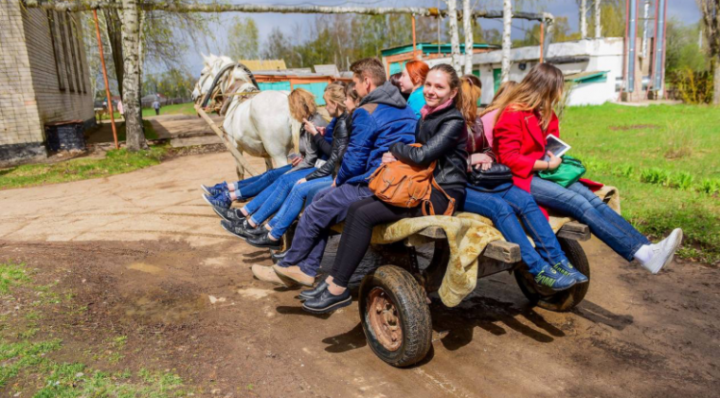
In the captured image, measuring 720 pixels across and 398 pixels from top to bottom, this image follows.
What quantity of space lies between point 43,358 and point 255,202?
93.3 inches

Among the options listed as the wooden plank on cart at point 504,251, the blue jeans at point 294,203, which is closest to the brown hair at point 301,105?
the blue jeans at point 294,203

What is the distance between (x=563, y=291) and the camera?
3.99 metres

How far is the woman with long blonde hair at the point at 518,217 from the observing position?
3197 mm

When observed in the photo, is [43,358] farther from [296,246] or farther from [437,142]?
[437,142]

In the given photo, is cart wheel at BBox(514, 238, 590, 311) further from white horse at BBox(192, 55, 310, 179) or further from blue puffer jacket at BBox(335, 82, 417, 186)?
white horse at BBox(192, 55, 310, 179)

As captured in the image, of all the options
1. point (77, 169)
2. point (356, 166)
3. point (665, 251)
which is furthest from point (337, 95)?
point (77, 169)

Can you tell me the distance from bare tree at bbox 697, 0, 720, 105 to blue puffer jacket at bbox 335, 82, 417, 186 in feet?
74.8

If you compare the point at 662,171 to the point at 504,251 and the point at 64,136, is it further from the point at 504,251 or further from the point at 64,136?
the point at 64,136

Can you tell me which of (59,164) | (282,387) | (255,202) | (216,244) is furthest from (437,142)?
(59,164)

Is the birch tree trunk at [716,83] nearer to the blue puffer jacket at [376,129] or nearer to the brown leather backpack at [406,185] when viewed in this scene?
the blue puffer jacket at [376,129]

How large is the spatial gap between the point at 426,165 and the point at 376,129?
54 cm

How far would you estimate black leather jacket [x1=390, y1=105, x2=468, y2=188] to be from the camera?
324 cm

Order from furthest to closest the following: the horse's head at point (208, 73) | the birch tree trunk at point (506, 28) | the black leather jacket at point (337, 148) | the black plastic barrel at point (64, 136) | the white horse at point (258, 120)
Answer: the birch tree trunk at point (506, 28) < the black plastic barrel at point (64, 136) < the horse's head at point (208, 73) < the white horse at point (258, 120) < the black leather jacket at point (337, 148)

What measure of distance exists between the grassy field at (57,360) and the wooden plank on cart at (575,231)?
8.27 ft
